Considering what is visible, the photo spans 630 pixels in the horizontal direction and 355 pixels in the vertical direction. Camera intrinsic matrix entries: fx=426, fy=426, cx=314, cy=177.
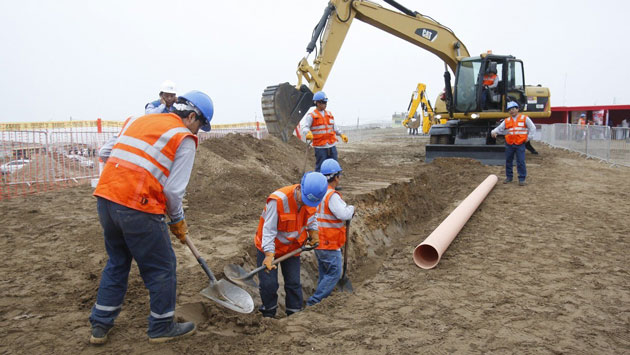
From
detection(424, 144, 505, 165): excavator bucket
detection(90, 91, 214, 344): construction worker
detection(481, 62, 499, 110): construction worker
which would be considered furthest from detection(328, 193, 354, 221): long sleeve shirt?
detection(481, 62, 499, 110): construction worker

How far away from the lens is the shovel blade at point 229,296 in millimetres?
3557

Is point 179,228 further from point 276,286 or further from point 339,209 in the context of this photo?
point 339,209

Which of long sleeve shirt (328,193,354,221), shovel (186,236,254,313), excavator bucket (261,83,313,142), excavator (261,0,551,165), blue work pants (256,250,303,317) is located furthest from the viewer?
excavator (261,0,551,165)

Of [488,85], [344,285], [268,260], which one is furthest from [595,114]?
[268,260]

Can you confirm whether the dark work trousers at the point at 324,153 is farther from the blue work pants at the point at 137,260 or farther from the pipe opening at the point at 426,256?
the blue work pants at the point at 137,260

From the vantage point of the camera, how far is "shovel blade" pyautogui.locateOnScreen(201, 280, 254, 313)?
356 centimetres

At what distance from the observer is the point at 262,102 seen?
10.3 m

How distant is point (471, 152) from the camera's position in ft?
41.5

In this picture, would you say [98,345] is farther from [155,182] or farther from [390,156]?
[390,156]

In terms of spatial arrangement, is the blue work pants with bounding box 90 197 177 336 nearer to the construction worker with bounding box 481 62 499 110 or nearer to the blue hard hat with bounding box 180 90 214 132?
the blue hard hat with bounding box 180 90 214 132

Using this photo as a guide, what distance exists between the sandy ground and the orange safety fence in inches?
37.8

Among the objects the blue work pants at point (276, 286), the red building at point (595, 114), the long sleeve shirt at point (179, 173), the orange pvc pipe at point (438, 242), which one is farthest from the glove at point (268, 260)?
the red building at point (595, 114)

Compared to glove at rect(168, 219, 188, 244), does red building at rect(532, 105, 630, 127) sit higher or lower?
higher

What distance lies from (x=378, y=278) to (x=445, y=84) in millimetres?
10293
